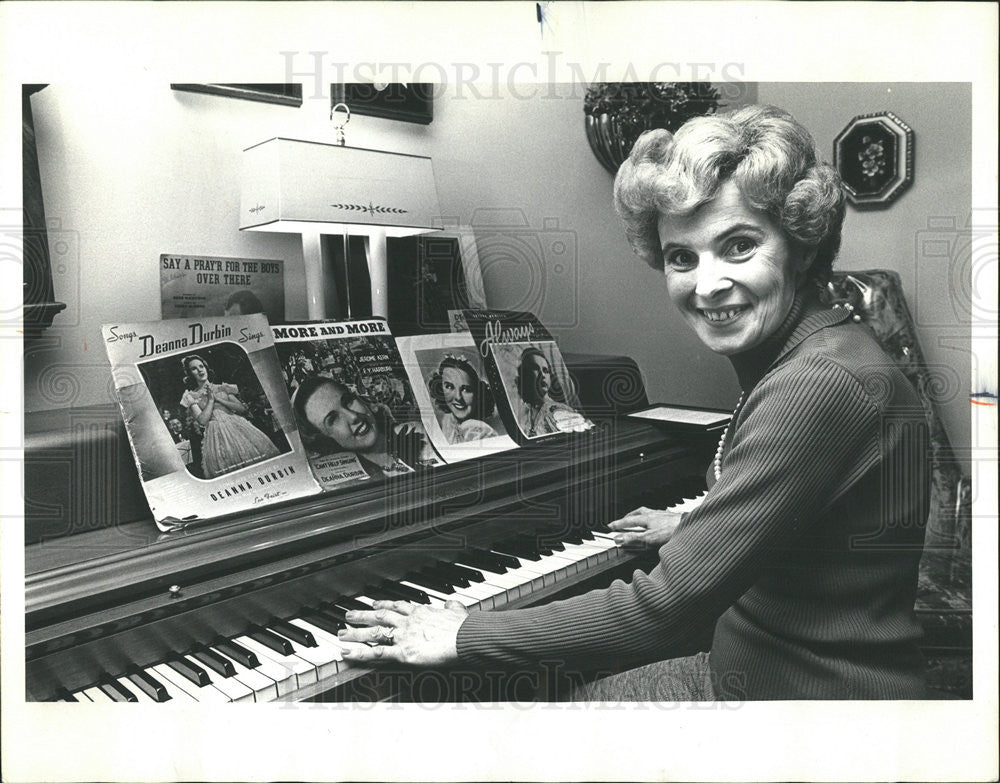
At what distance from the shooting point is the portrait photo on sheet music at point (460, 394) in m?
1.57

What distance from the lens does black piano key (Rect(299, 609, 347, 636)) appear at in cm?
117

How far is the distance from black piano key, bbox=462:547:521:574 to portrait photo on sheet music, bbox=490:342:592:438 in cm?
33

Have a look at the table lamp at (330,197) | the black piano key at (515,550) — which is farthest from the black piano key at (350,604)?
the table lamp at (330,197)

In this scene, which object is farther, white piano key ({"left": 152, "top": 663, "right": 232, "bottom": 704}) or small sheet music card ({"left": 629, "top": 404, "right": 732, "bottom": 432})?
small sheet music card ({"left": 629, "top": 404, "right": 732, "bottom": 432})

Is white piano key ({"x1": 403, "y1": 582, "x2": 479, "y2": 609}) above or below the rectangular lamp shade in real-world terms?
below

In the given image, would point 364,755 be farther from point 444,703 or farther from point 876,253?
point 876,253

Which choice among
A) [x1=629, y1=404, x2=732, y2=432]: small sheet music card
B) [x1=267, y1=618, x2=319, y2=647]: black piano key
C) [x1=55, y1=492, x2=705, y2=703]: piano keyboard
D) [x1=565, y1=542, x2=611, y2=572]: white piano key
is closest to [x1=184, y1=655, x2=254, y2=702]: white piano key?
[x1=55, y1=492, x2=705, y2=703]: piano keyboard

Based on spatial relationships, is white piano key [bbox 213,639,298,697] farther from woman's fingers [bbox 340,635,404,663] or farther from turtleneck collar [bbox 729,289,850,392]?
turtleneck collar [bbox 729,289,850,392]

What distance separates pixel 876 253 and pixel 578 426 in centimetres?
98

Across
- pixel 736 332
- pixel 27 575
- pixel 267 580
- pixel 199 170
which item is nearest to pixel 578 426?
pixel 736 332

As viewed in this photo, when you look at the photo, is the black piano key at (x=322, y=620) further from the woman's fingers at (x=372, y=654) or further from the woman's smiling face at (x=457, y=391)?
the woman's smiling face at (x=457, y=391)

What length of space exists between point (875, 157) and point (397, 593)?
1.57 metres

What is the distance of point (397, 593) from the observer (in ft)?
4.26

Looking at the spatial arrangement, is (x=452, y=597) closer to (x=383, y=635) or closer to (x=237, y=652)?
(x=383, y=635)
